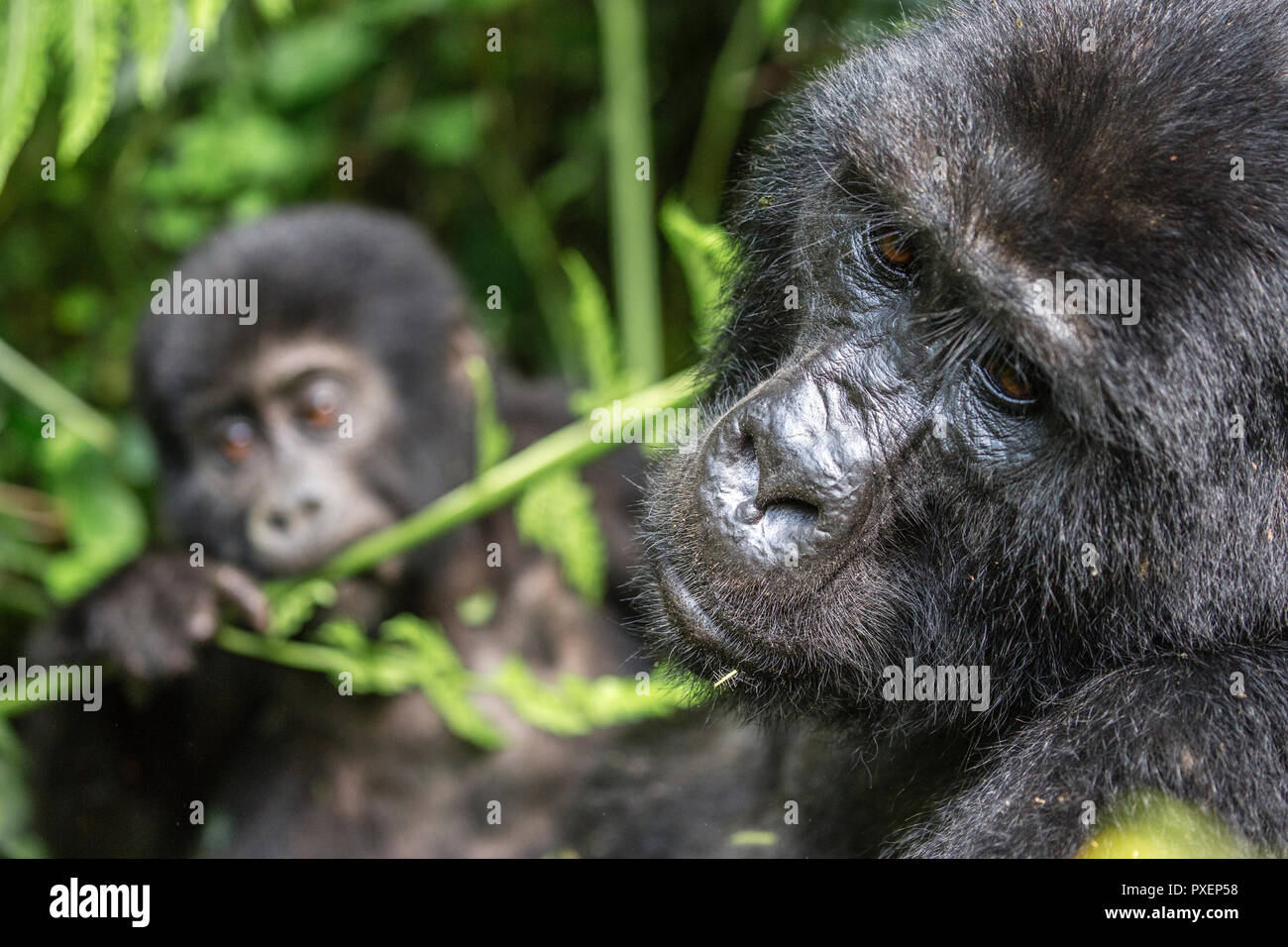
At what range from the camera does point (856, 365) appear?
1977 mm

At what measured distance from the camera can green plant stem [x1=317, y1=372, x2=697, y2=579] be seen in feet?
10.3

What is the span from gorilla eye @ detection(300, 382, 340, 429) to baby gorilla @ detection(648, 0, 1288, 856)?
2104mm

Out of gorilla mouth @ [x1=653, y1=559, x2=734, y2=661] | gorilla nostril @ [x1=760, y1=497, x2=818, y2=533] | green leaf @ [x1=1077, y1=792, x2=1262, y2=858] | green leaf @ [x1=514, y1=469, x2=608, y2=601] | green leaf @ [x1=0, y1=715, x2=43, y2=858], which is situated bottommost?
green leaf @ [x1=0, y1=715, x2=43, y2=858]

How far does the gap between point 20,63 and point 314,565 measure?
4.95 ft

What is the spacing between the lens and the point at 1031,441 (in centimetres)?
185

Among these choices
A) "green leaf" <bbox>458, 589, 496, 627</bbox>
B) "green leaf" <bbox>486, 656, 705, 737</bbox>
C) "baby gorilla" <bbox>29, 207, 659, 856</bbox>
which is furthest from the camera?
"green leaf" <bbox>458, 589, 496, 627</bbox>

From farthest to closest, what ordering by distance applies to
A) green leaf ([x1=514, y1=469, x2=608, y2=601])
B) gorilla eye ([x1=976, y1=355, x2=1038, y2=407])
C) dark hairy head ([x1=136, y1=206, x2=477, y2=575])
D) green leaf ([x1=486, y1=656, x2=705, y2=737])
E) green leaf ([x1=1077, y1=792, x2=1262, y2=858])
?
1. dark hairy head ([x1=136, y1=206, x2=477, y2=575])
2. green leaf ([x1=514, y1=469, x2=608, y2=601])
3. green leaf ([x1=486, y1=656, x2=705, y2=737])
4. gorilla eye ([x1=976, y1=355, x2=1038, y2=407])
5. green leaf ([x1=1077, y1=792, x2=1262, y2=858])

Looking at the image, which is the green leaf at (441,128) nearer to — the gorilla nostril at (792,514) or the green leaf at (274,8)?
the green leaf at (274,8)

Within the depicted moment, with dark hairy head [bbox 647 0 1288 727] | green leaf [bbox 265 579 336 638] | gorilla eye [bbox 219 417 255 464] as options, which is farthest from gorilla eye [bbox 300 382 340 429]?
dark hairy head [bbox 647 0 1288 727]

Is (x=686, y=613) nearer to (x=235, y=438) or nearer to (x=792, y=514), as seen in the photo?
(x=792, y=514)

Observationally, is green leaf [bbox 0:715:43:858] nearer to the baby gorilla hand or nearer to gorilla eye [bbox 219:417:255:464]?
the baby gorilla hand

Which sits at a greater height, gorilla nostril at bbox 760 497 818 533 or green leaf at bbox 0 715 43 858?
gorilla nostril at bbox 760 497 818 533

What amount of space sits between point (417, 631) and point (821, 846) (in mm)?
1112

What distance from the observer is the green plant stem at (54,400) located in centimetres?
432
